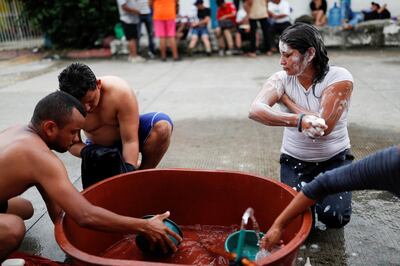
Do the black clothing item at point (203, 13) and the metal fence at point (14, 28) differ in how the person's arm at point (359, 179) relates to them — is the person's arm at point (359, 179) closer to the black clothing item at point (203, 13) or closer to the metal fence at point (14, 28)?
the black clothing item at point (203, 13)

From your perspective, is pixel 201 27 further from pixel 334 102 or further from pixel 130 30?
pixel 334 102

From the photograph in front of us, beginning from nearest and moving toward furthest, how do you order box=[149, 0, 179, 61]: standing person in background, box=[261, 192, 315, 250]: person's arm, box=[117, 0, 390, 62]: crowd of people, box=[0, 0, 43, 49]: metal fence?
box=[261, 192, 315, 250]: person's arm, box=[149, 0, 179, 61]: standing person in background, box=[117, 0, 390, 62]: crowd of people, box=[0, 0, 43, 49]: metal fence

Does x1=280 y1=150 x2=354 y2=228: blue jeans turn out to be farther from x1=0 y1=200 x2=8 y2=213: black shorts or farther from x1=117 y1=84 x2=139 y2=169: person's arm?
x1=0 y1=200 x2=8 y2=213: black shorts

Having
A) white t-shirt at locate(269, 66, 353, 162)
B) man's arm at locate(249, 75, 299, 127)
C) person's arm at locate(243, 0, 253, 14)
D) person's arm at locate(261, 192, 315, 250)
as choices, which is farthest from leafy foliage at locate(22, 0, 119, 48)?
person's arm at locate(261, 192, 315, 250)

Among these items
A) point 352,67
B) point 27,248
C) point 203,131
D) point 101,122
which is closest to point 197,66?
point 352,67

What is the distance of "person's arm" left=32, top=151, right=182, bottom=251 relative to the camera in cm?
190

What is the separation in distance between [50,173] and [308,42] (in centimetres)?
158

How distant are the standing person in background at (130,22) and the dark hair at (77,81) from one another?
6.65m

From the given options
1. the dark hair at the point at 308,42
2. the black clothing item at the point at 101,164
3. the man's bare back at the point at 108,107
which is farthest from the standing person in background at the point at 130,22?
the dark hair at the point at 308,42

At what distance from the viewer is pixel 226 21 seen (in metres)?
9.23

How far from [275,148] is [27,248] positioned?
2.30 meters

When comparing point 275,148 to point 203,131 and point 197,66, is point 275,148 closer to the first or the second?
point 203,131

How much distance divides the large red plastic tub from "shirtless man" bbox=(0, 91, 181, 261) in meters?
0.22

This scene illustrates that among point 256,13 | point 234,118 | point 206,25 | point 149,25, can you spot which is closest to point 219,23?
point 206,25
